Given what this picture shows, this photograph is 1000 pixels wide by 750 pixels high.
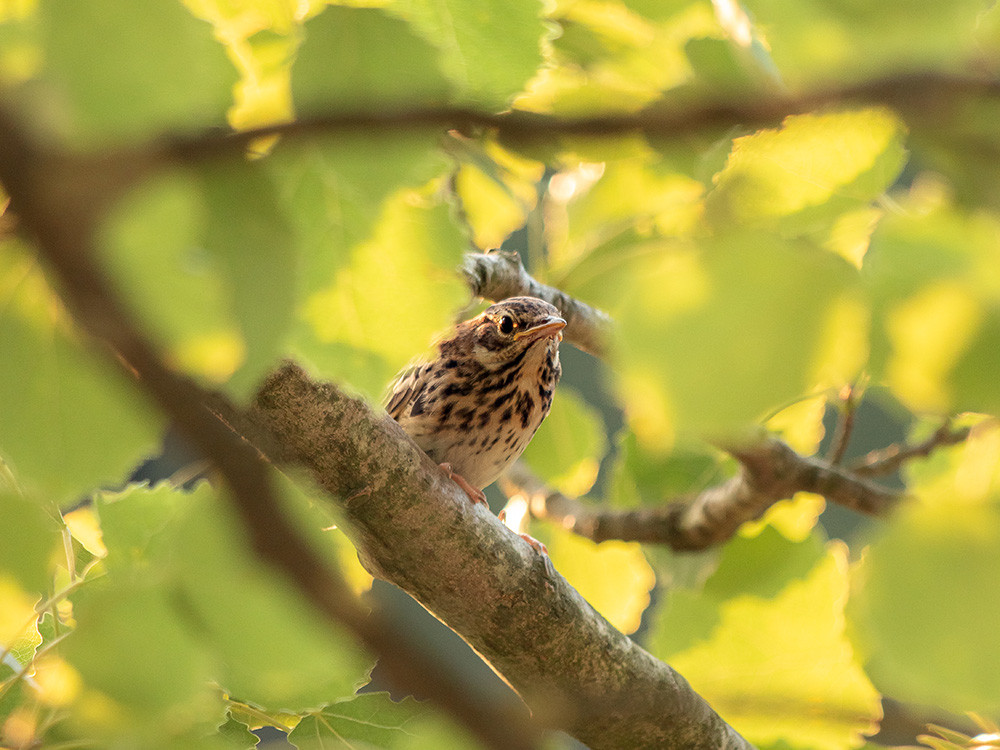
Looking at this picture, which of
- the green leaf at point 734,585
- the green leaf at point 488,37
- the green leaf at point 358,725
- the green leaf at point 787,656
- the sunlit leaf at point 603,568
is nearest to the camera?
the green leaf at point 488,37

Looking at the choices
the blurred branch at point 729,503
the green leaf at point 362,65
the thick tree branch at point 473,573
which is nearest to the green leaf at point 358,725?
the thick tree branch at point 473,573

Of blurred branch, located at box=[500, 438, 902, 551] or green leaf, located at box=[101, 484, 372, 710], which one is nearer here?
green leaf, located at box=[101, 484, 372, 710]

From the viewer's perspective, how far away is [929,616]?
135mm

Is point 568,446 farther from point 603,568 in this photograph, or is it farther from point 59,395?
point 59,395

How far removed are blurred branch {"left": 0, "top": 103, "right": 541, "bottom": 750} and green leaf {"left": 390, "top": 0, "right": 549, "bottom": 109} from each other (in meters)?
0.17

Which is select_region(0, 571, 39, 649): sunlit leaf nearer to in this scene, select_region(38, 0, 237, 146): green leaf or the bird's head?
select_region(38, 0, 237, 146): green leaf

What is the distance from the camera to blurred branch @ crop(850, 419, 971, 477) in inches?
35.0

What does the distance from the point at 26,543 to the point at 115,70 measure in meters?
0.11

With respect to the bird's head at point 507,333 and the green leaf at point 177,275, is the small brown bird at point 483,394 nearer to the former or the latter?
the bird's head at point 507,333

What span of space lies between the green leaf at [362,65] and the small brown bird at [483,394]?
1.00 m

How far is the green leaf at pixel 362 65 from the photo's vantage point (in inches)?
7.5

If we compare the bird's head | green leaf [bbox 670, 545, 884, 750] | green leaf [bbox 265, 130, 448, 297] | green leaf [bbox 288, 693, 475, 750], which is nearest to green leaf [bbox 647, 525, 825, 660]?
green leaf [bbox 670, 545, 884, 750]

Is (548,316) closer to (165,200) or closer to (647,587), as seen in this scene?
(647,587)

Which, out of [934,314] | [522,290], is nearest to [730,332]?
[934,314]
